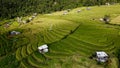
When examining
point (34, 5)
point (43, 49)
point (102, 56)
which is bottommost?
point (34, 5)

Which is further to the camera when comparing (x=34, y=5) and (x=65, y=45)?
(x=34, y=5)

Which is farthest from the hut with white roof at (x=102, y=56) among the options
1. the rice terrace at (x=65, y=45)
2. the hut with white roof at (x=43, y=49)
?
the hut with white roof at (x=43, y=49)

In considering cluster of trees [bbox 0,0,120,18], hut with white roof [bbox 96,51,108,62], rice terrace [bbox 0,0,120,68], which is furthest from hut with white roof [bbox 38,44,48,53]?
cluster of trees [bbox 0,0,120,18]

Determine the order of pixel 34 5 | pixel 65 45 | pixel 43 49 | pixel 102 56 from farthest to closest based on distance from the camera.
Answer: pixel 34 5 < pixel 65 45 < pixel 43 49 < pixel 102 56

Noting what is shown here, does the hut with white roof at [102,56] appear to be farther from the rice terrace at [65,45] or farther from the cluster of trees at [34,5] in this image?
the cluster of trees at [34,5]

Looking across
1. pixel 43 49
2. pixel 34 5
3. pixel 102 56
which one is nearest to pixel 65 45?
pixel 43 49

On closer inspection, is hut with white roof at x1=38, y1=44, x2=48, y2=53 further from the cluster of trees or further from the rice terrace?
the cluster of trees

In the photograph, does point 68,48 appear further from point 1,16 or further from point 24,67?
point 1,16

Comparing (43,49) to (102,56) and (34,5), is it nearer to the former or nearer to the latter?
(102,56)

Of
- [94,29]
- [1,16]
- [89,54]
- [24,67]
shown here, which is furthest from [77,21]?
[1,16]
